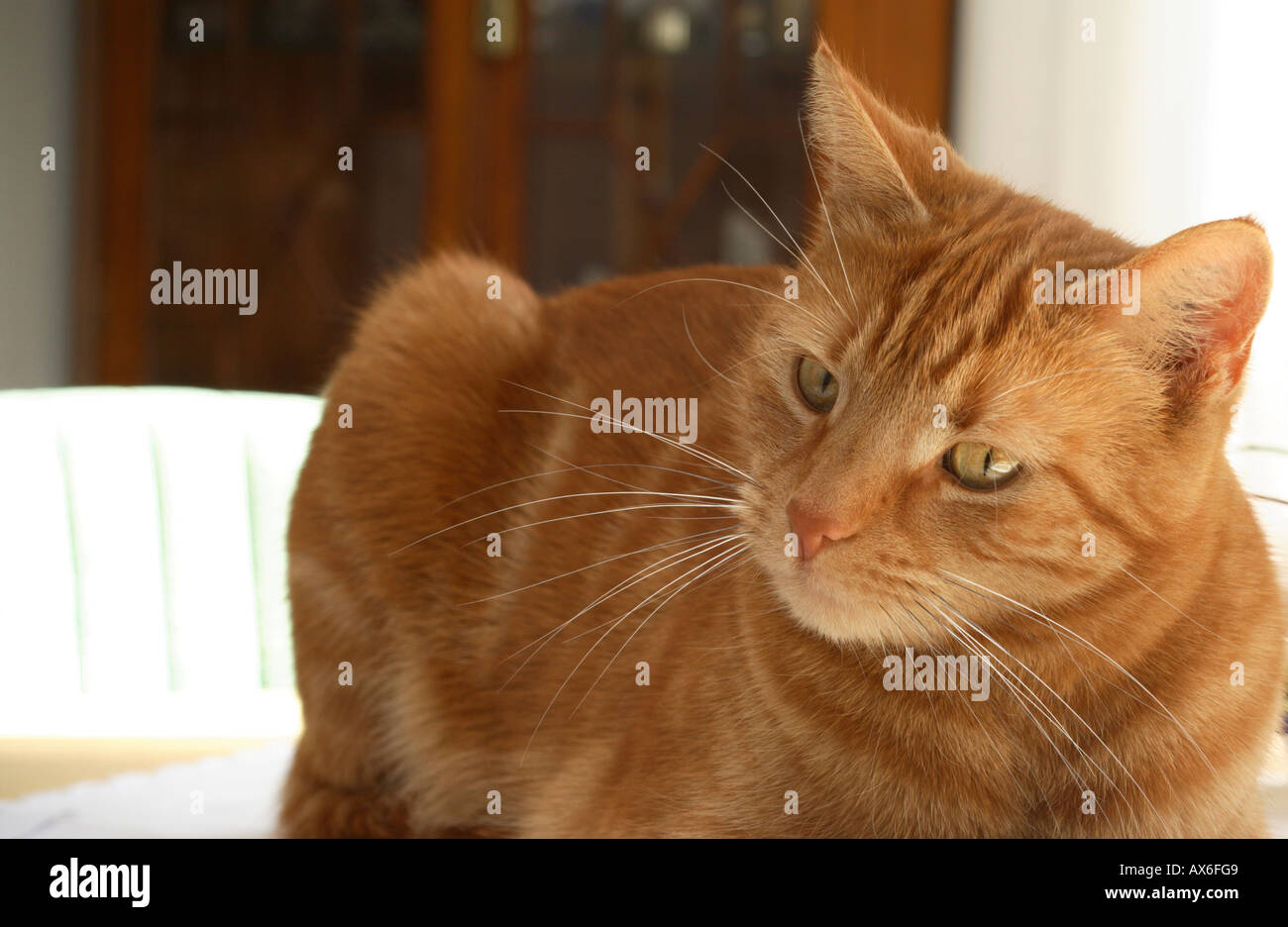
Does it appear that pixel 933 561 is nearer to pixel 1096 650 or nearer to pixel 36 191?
pixel 1096 650

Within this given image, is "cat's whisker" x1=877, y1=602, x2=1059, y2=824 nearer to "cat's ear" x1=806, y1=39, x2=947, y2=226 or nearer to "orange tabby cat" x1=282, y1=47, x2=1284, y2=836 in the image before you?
"orange tabby cat" x1=282, y1=47, x2=1284, y2=836

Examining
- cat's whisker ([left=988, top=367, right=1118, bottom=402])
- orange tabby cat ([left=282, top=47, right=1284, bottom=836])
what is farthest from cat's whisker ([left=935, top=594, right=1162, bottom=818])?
cat's whisker ([left=988, top=367, right=1118, bottom=402])

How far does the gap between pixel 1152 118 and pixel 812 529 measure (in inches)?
53.1

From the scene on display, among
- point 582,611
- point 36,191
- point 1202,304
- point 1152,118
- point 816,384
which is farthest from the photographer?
point 36,191

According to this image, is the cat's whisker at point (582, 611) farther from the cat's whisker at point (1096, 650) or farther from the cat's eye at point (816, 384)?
the cat's whisker at point (1096, 650)

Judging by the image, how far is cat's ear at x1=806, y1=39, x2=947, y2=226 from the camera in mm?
935

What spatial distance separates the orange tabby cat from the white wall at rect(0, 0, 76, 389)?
278 cm

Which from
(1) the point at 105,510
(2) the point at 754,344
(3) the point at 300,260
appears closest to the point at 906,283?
(2) the point at 754,344

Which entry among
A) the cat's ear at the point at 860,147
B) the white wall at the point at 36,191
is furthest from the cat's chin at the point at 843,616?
the white wall at the point at 36,191

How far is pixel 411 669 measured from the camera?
1319mm

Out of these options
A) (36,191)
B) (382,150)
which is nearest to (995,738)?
(382,150)

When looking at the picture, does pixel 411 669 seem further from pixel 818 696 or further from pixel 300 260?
pixel 300 260

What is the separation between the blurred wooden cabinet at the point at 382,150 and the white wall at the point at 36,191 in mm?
65

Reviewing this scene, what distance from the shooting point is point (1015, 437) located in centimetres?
78
